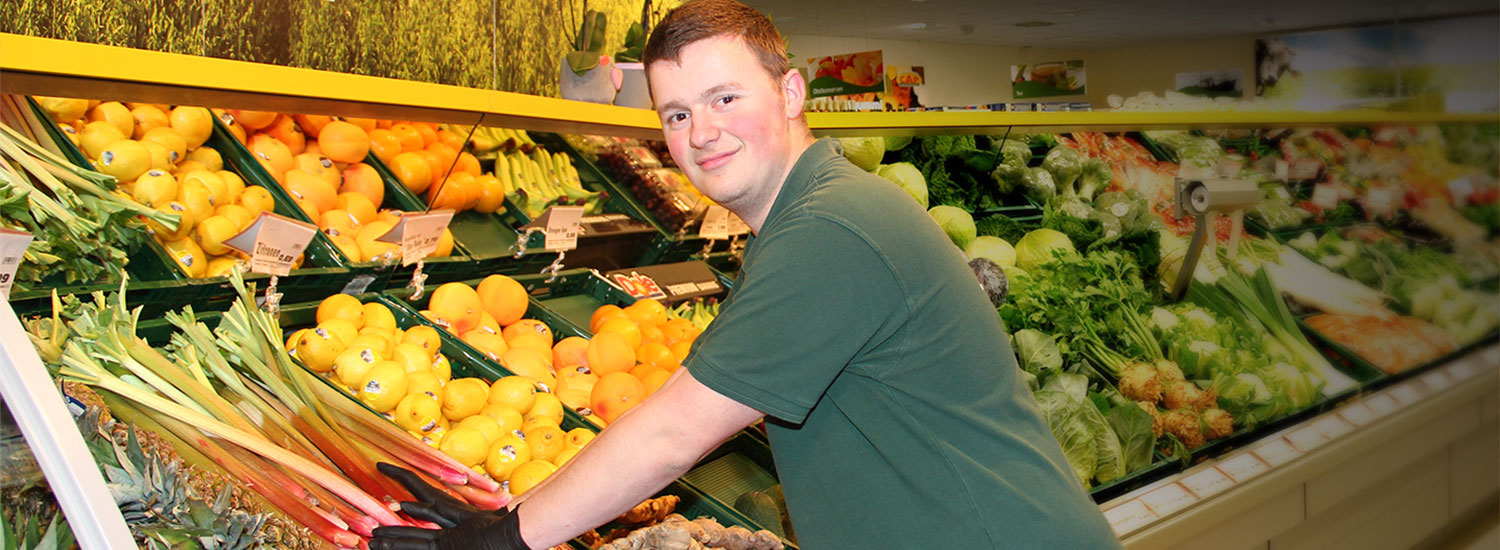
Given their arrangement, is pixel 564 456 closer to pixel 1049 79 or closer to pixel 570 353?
pixel 570 353

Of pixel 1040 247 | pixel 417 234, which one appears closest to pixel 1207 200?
pixel 1040 247

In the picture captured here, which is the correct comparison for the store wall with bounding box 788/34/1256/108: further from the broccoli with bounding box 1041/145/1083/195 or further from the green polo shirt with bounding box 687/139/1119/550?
the green polo shirt with bounding box 687/139/1119/550

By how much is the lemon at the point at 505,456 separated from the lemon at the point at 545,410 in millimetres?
152

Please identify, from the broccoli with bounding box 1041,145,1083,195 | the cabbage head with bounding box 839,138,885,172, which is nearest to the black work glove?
the cabbage head with bounding box 839,138,885,172

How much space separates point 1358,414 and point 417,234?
3.51 m

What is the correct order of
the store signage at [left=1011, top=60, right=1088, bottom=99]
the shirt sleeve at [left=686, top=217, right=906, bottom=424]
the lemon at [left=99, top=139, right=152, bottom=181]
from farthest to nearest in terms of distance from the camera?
→ the store signage at [left=1011, top=60, right=1088, bottom=99], the lemon at [left=99, top=139, right=152, bottom=181], the shirt sleeve at [left=686, top=217, right=906, bottom=424]

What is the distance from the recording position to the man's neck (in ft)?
5.23

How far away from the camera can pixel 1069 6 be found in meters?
3.68

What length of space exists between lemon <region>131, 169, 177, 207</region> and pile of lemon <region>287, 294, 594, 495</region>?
436mm

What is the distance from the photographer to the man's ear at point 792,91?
62.1 inches

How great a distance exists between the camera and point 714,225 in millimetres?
3865

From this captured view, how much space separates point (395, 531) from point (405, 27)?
1363 millimetres

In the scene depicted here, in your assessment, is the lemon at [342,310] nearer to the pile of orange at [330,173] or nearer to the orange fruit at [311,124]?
the pile of orange at [330,173]

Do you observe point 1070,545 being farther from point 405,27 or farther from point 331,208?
point 331,208
